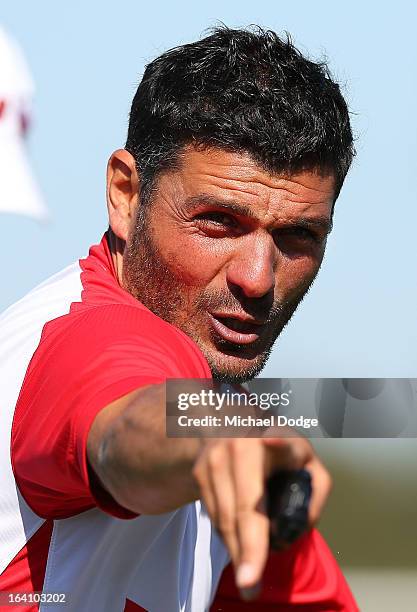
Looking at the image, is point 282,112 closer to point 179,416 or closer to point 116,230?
point 116,230

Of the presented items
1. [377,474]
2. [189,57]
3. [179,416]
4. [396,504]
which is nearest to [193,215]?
[189,57]

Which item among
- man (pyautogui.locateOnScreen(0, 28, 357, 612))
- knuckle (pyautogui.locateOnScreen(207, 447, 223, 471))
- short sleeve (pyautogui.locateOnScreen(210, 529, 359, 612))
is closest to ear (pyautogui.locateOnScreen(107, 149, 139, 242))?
man (pyautogui.locateOnScreen(0, 28, 357, 612))

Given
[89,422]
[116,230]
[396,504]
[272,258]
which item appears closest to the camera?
[89,422]

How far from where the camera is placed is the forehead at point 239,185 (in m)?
A: 2.57

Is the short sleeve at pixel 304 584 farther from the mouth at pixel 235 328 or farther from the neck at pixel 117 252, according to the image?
the neck at pixel 117 252

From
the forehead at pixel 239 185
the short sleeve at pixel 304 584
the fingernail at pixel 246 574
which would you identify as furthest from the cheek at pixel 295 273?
the fingernail at pixel 246 574

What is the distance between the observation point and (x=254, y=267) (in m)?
2.49

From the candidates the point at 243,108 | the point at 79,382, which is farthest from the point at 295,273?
the point at 79,382

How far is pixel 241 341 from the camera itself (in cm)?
258

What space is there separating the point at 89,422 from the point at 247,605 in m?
1.12

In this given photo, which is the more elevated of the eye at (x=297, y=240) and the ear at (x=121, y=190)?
the ear at (x=121, y=190)

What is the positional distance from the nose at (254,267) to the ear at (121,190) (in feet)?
1.23

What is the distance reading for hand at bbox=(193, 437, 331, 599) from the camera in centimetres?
124

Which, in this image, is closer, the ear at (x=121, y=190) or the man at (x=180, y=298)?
the man at (x=180, y=298)
